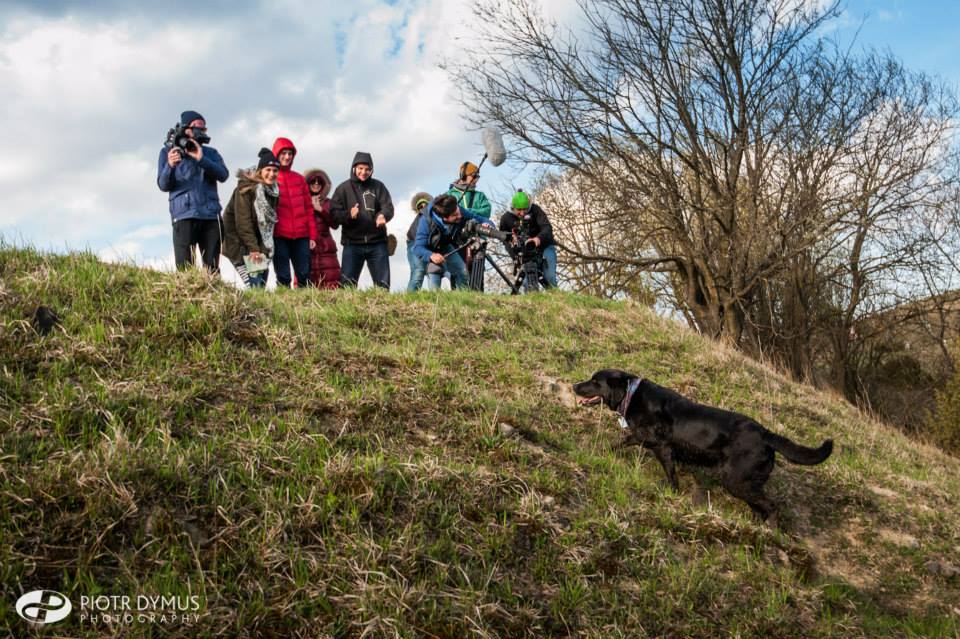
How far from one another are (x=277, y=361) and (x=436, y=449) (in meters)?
1.44

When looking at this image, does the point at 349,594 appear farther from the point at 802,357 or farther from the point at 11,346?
the point at 802,357

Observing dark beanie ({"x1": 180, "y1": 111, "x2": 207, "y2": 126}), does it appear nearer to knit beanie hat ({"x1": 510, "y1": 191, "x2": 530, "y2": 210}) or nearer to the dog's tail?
knit beanie hat ({"x1": 510, "y1": 191, "x2": 530, "y2": 210})

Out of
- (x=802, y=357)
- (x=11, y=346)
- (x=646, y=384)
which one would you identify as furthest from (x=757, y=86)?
(x=11, y=346)

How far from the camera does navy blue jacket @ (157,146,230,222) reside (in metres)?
7.46

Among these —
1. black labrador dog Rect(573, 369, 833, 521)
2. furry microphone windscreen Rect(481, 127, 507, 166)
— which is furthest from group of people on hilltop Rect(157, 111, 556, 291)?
black labrador dog Rect(573, 369, 833, 521)

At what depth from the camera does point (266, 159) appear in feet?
27.2

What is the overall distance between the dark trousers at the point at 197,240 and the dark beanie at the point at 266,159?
103cm

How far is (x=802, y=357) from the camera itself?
19406 mm

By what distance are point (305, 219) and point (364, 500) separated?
5725mm

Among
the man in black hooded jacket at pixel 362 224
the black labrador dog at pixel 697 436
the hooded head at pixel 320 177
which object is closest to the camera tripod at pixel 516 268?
the man in black hooded jacket at pixel 362 224

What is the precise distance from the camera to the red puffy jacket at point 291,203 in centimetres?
851

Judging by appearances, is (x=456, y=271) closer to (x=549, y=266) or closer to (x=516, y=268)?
(x=516, y=268)
